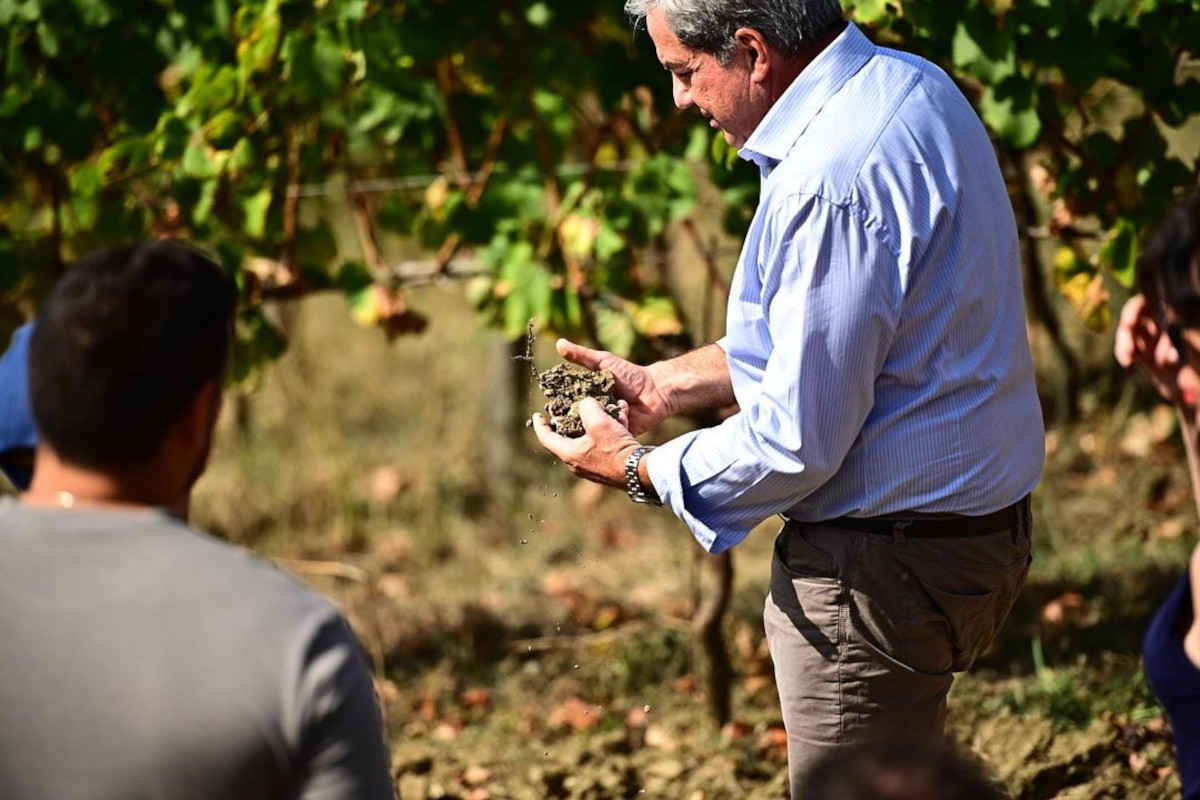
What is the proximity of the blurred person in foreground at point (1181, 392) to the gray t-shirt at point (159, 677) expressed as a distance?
0.98 m

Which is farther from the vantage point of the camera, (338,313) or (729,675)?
(338,313)

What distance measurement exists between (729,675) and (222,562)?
2.94 metres

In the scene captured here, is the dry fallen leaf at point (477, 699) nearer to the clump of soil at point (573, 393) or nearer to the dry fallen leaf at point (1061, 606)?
the dry fallen leaf at point (1061, 606)

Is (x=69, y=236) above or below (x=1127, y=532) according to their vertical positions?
above

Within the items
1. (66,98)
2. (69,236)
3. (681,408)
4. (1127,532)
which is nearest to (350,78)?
(66,98)

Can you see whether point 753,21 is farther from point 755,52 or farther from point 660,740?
point 660,740

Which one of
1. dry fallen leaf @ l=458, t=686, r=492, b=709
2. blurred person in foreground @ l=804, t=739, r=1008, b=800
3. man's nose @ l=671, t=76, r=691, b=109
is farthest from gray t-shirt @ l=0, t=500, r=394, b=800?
dry fallen leaf @ l=458, t=686, r=492, b=709

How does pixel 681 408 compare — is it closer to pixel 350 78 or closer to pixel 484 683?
pixel 350 78

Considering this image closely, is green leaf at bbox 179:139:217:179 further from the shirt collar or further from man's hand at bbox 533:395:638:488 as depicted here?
the shirt collar

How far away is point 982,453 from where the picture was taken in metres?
2.47

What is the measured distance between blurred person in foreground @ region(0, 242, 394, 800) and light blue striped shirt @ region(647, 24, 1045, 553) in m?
0.94

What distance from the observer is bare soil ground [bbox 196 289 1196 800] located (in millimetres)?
3959

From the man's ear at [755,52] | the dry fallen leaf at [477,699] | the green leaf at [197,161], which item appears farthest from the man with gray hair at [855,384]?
the dry fallen leaf at [477,699]

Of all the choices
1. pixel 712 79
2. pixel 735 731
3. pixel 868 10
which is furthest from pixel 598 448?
pixel 735 731
